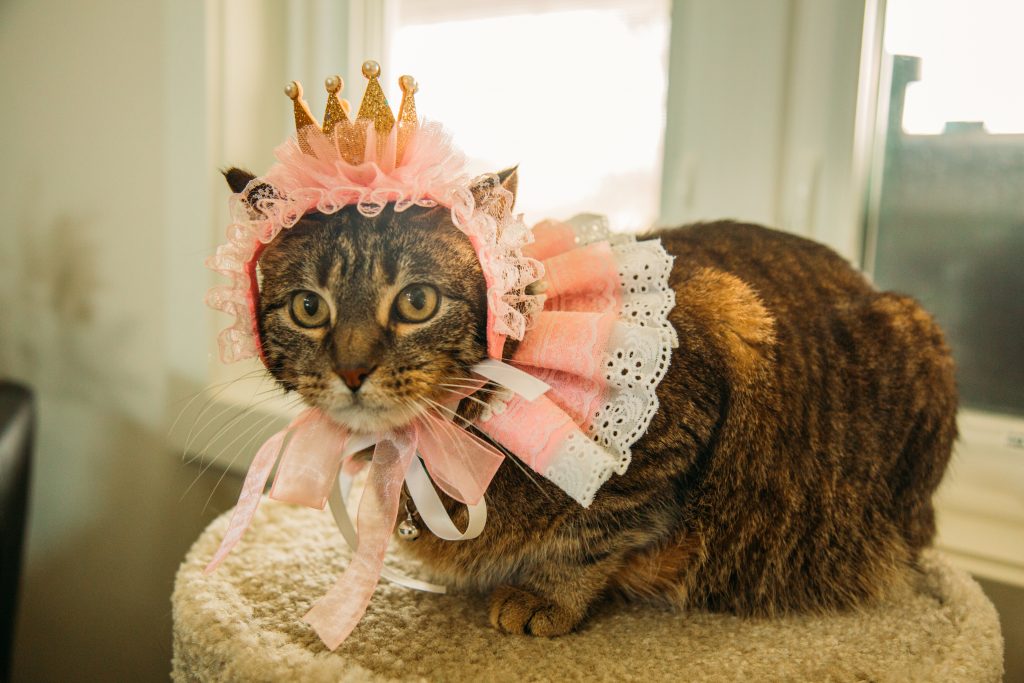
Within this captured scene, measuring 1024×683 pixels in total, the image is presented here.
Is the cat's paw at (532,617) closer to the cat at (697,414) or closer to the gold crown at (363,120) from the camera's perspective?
the cat at (697,414)

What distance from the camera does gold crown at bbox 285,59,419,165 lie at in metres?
0.61

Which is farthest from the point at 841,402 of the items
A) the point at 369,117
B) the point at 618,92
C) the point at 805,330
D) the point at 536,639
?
the point at 618,92

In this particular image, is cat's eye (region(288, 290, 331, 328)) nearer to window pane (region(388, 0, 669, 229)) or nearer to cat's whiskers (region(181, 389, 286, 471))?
cat's whiskers (region(181, 389, 286, 471))

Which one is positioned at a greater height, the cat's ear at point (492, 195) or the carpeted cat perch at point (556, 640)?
the cat's ear at point (492, 195)

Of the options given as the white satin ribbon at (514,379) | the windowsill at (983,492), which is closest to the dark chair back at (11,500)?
the white satin ribbon at (514,379)

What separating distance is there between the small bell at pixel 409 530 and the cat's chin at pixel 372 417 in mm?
126

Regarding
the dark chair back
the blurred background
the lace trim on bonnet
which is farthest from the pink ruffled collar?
the dark chair back

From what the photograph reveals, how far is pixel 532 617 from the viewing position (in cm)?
72

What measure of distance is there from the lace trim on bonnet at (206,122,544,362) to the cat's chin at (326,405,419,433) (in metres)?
0.09

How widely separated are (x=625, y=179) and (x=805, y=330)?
0.59 m

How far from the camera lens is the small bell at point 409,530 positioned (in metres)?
0.73

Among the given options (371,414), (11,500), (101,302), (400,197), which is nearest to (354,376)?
(371,414)

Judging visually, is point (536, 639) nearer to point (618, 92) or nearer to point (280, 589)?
point (280, 589)

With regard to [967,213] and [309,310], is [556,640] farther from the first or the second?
[967,213]
